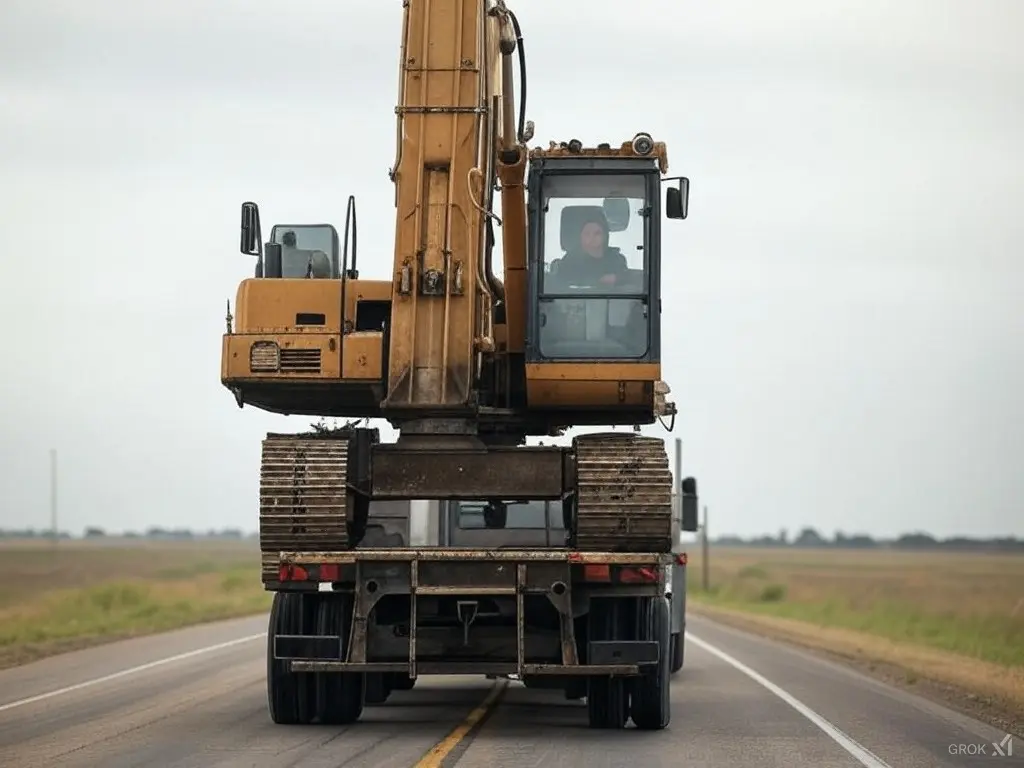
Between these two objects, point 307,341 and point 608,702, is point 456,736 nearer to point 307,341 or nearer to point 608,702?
point 608,702

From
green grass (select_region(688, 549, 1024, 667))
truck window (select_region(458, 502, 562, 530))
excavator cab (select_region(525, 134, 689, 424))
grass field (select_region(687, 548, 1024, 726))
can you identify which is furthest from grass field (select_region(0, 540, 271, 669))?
green grass (select_region(688, 549, 1024, 667))

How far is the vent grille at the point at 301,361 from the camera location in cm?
1777

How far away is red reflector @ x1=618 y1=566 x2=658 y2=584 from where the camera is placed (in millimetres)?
16828

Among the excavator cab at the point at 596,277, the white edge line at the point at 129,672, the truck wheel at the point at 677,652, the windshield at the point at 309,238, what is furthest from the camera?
the truck wheel at the point at 677,652

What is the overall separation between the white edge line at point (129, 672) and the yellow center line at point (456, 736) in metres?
4.97

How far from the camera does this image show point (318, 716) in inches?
714

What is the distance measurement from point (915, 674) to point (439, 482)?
1195 centimetres

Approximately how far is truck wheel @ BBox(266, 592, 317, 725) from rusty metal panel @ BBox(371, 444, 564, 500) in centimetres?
125

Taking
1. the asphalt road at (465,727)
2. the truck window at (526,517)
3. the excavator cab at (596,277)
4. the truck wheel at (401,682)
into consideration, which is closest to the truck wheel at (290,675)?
the asphalt road at (465,727)

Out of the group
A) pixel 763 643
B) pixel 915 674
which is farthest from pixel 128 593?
pixel 915 674

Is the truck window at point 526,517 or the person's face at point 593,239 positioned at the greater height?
the person's face at point 593,239

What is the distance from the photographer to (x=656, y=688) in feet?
57.9

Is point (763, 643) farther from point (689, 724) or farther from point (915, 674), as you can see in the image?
point (689, 724)

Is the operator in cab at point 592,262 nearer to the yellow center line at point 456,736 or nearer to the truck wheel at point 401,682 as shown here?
the yellow center line at point 456,736
